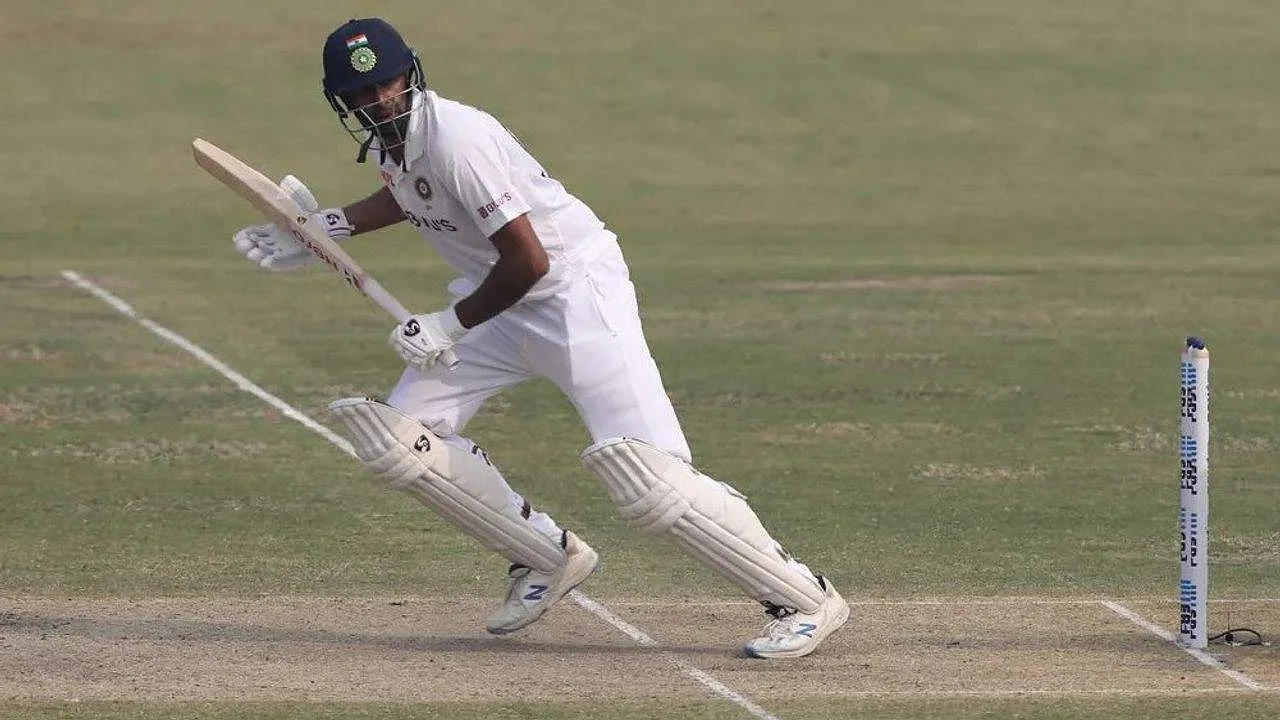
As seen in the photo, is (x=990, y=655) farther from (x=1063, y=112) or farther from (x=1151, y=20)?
(x=1151, y=20)

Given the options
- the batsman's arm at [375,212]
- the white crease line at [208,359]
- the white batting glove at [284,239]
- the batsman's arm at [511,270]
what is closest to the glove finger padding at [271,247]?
the white batting glove at [284,239]

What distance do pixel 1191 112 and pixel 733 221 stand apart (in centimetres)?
674

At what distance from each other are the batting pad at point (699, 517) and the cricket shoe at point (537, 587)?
0.56 meters

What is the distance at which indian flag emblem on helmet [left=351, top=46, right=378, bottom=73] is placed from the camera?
7.12 metres

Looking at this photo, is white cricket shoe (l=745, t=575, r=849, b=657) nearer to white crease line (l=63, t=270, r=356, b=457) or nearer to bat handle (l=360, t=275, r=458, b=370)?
bat handle (l=360, t=275, r=458, b=370)

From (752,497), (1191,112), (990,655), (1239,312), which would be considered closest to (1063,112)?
(1191,112)

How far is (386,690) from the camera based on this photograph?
23.0 ft

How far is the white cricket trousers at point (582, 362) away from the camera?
734cm

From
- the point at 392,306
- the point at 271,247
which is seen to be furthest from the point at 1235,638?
the point at 271,247

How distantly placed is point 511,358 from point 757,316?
7994 mm

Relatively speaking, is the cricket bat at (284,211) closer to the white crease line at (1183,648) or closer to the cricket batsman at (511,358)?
the cricket batsman at (511,358)

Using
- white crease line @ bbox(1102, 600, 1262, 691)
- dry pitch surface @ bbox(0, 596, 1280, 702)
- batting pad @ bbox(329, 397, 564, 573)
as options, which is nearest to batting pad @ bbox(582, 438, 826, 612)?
dry pitch surface @ bbox(0, 596, 1280, 702)

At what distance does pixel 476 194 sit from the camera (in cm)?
710

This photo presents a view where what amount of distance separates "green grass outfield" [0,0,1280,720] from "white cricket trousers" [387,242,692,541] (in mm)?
788
